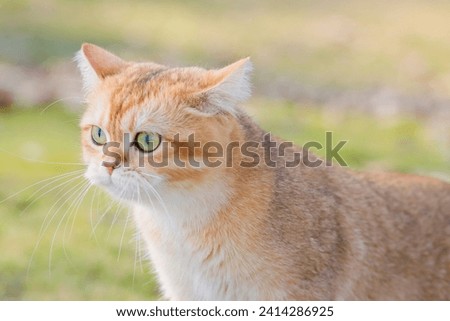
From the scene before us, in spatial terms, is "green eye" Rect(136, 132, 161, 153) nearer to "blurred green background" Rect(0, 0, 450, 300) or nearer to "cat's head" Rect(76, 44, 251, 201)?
"cat's head" Rect(76, 44, 251, 201)

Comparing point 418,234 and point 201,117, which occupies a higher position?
point 201,117

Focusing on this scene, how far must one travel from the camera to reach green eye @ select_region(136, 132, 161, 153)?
2715mm

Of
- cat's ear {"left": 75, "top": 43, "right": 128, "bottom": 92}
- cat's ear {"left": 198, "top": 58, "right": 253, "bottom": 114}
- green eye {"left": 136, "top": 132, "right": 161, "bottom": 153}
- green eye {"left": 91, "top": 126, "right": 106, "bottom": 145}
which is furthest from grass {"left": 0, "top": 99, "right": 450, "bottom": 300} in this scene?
cat's ear {"left": 198, "top": 58, "right": 253, "bottom": 114}

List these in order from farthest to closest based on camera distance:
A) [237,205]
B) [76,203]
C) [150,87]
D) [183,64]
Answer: [183,64]
[76,203]
[237,205]
[150,87]

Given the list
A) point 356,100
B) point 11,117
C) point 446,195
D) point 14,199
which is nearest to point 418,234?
point 446,195

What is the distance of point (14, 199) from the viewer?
4.48 metres

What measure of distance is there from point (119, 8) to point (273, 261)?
4661mm

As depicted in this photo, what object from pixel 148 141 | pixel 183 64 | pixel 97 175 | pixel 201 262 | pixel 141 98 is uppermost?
pixel 183 64

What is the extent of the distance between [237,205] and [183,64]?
3.36m

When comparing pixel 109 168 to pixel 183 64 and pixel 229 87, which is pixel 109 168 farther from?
pixel 183 64

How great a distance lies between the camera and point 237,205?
116 inches

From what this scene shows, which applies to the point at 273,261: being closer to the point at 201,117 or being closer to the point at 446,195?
the point at 201,117

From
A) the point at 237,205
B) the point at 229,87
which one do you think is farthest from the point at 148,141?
the point at 237,205

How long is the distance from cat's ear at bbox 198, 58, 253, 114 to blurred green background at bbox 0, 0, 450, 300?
1.32 m
